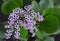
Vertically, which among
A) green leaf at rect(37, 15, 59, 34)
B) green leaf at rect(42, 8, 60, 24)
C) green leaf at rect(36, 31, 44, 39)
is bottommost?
green leaf at rect(36, 31, 44, 39)

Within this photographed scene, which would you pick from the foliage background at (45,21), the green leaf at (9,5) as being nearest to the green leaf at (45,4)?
the foliage background at (45,21)

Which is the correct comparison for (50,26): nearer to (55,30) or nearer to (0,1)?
(55,30)

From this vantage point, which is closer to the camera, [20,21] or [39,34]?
[20,21]

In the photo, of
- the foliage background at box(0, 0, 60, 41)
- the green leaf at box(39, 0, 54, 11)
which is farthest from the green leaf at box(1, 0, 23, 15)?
the green leaf at box(39, 0, 54, 11)

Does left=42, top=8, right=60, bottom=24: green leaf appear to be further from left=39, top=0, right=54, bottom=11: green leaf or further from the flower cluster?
the flower cluster

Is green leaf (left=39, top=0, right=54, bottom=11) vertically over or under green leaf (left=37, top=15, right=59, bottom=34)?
over

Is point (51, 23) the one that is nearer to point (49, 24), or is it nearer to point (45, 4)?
point (49, 24)

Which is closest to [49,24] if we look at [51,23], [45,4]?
[51,23]

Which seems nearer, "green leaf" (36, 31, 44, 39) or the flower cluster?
the flower cluster

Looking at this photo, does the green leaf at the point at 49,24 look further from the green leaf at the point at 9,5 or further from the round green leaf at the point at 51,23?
the green leaf at the point at 9,5

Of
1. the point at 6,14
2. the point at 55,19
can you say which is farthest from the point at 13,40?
the point at 55,19
